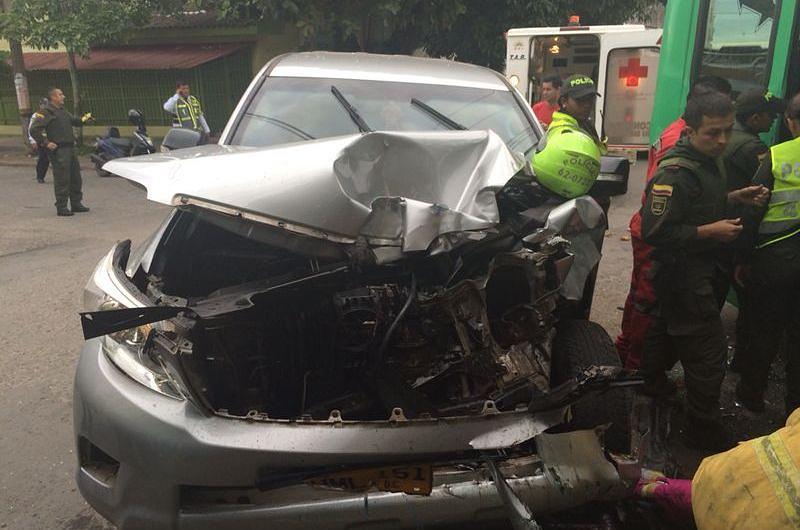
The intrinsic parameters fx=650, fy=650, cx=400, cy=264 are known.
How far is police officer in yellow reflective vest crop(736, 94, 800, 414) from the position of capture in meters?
3.18

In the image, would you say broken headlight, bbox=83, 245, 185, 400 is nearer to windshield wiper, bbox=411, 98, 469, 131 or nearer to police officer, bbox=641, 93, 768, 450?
windshield wiper, bbox=411, 98, 469, 131

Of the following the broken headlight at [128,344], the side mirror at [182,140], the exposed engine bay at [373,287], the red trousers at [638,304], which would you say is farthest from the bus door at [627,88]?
the broken headlight at [128,344]

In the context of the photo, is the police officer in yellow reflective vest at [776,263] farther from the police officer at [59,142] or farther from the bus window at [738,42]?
the police officer at [59,142]

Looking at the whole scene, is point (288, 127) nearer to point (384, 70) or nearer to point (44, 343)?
point (384, 70)

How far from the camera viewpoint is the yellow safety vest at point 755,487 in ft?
4.56

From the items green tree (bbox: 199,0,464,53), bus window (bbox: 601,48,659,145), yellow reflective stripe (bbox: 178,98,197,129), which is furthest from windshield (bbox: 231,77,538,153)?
yellow reflective stripe (bbox: 178,98,197,129)

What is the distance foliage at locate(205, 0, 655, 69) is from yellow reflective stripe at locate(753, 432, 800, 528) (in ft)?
38.1

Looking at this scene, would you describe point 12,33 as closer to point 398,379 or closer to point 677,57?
point 677,57

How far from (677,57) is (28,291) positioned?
5.53 meters

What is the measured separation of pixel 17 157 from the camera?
52.6 ft

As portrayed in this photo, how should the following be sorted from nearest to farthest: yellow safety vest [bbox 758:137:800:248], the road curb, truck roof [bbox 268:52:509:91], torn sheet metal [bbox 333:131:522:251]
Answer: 1. torn sheet metal [bbox 333:131:522:251]
2. yellow safety vest [bbox 758:137:800:248]
3. truck roof [bbox 268:52:509:91]
4. the road curb

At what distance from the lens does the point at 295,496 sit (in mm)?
2018

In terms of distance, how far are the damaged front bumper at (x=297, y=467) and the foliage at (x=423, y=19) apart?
11.1 meters

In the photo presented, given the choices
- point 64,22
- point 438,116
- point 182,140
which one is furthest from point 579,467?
point 64,22
